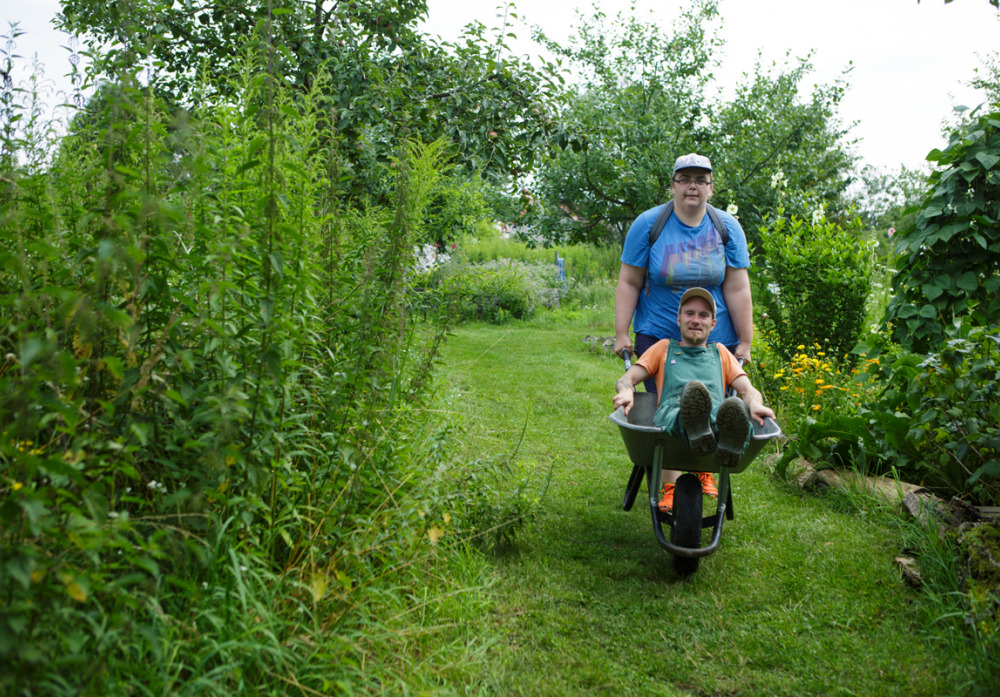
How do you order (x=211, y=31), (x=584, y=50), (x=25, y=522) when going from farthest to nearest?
(x=584, y=50) < (x=211, y=31) < (x=25, y=522)

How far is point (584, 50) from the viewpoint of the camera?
14.2 metres

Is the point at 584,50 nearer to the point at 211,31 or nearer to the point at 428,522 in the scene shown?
the point at 211,31

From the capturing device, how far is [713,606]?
2.85 meters

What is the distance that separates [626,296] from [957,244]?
5.93 feet

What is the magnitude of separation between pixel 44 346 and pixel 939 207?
4.12 m

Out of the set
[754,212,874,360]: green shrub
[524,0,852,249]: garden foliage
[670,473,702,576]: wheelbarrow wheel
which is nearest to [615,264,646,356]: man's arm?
[670,473,702,576]: wheelbarrow wheel

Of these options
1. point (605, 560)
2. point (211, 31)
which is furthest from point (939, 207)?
point (211, 31)

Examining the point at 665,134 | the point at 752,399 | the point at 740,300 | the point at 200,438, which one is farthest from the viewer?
the point at 665,134

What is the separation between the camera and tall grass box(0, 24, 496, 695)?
1.47 metres

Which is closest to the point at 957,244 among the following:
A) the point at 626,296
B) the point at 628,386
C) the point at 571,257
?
the point at 626,296

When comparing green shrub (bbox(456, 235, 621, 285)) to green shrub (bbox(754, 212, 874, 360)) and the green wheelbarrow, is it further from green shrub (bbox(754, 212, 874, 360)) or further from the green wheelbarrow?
the green wheelbarrow

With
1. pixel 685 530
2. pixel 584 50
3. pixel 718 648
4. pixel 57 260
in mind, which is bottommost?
pixel 718 648

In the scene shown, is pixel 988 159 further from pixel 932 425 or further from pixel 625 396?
pixel 625 396

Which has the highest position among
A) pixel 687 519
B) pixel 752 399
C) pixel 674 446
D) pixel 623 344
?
pixel 623 344
